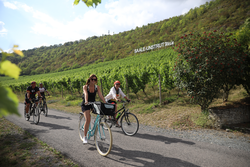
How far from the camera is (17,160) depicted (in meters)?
3.96

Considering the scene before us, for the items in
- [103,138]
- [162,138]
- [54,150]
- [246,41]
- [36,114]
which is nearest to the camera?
[103,138]

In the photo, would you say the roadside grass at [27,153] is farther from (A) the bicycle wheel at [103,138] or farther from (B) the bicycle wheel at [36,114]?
(B) the bicycle wheel at [36,114]

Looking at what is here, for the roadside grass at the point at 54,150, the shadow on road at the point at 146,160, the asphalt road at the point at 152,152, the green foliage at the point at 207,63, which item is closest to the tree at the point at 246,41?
the green foliage at the point at 207,63

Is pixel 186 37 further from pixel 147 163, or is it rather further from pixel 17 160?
pixel 17 160

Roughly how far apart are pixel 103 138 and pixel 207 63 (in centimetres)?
459

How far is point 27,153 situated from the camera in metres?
4.26

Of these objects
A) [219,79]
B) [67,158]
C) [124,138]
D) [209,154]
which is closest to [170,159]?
[209,154]

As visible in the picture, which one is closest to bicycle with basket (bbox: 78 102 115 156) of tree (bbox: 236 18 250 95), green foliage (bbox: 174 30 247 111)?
green foliage (bbox: 174 30 247 111)

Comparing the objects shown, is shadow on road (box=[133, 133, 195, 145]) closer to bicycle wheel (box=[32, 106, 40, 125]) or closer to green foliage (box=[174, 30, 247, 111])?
green foliage (box=[174, 30, 247, 111])

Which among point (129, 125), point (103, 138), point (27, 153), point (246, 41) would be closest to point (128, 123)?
point (129, 125)

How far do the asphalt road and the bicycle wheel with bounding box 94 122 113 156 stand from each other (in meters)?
0.16

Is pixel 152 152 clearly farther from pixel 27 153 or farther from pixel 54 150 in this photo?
pixel 27 153

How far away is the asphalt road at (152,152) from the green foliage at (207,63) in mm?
2516

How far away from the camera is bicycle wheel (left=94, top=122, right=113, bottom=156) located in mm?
3920
